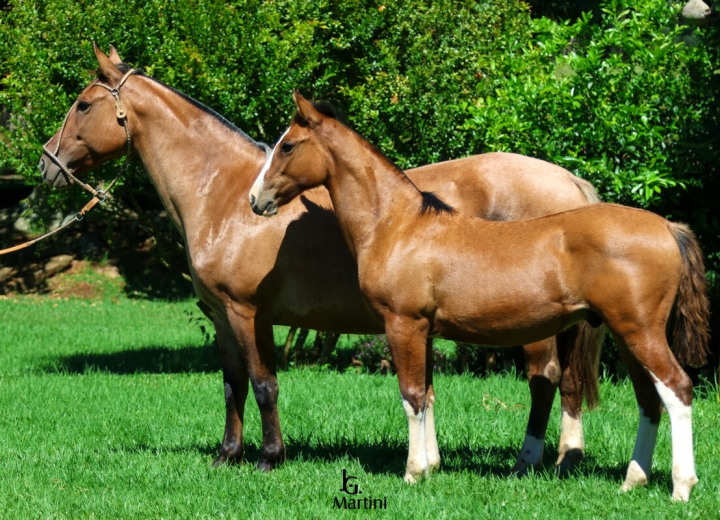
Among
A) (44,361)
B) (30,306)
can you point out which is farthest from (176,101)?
(30,306)

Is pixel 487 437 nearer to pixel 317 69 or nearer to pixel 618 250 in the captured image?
pixel 618 250

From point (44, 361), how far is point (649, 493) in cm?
886

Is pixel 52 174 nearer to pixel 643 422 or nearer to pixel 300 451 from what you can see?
pixel 300 451

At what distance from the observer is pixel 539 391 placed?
611cm

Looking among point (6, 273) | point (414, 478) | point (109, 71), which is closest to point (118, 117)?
point (109, 71)

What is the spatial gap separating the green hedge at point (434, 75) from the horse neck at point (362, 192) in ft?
10.6

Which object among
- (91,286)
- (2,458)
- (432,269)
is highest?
(432,269)

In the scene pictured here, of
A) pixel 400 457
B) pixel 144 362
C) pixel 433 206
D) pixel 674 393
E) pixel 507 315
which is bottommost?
pixel 144 362

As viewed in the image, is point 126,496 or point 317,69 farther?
point 317,69

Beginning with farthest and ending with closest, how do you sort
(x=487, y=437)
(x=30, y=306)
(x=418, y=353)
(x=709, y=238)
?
(x=30, y=306)
(x=709, y=238)
(x=487, y=437)
(x=418, y=353)

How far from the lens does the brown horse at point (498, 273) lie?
201 inches

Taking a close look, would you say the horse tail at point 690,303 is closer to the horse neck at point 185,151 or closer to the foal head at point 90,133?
the horse neck at point 185,151

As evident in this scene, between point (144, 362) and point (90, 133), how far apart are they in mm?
6299

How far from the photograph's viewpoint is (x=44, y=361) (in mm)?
12039
